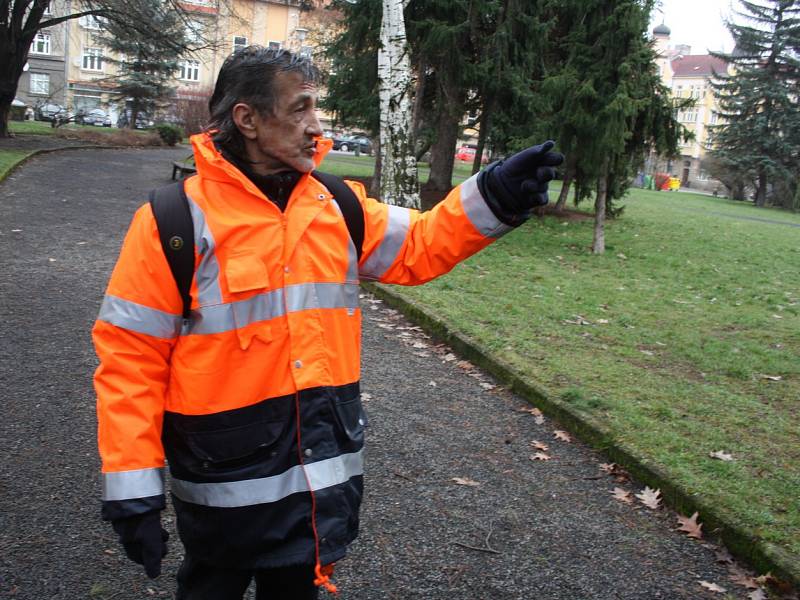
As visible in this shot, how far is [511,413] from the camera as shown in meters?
5.79

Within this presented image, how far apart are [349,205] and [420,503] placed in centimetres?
227

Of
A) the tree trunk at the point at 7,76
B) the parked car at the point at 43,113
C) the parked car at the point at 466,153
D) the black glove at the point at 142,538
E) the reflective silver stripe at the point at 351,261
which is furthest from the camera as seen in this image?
the parked car at the point at 466,153

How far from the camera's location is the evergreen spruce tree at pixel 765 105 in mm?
43906

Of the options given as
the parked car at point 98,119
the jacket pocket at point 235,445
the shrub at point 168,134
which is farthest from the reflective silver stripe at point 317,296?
the parked car at point 98,119

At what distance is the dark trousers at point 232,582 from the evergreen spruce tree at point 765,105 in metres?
45.8

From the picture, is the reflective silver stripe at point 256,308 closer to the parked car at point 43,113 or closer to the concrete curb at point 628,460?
the concrete curb at point 628,460

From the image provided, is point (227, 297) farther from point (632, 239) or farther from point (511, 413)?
point (632, 239)

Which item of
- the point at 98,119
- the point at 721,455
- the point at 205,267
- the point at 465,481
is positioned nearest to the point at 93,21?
the point at 98,119

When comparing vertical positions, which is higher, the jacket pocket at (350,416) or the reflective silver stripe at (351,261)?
the reflective silver stripe at (351,261)

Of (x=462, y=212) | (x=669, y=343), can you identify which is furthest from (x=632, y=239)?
(x=462, y=212)

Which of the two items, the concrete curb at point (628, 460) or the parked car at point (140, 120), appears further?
the parked car at point (140, 120)

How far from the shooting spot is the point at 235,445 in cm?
223

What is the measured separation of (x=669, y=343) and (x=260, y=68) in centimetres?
622

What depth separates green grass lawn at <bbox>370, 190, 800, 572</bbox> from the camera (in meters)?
4.68
